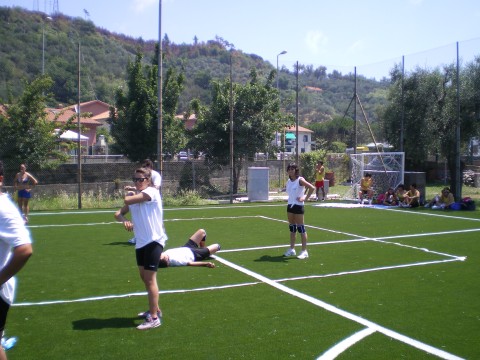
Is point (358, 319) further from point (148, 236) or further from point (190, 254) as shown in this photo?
point (190, 254)

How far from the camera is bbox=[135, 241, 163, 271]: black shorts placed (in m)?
5.61

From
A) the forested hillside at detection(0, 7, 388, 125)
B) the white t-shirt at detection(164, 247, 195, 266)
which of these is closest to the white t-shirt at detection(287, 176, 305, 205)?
the white t-shirt at detection(164, 247, 195, 266)

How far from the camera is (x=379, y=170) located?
22.2 m

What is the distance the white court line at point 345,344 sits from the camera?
4.93 m

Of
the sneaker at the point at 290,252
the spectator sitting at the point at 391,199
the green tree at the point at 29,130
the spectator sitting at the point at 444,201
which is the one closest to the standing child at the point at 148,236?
the sneaker at the point at 290,252

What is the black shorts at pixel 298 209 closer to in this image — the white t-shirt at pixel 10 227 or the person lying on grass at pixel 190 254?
the person lying on grass at pixel 190 254

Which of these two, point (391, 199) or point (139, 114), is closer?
point (391, 199)

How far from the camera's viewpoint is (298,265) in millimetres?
9062

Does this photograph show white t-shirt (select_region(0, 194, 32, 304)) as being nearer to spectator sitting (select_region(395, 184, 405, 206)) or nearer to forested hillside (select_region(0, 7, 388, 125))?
spectator sitting (select_region(395, 184, 405, 206))

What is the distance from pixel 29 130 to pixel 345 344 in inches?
701

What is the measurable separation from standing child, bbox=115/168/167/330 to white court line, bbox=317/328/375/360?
2015 millimetres

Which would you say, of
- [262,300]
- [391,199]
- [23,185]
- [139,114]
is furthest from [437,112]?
[262,300]

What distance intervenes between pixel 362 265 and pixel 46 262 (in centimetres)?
603

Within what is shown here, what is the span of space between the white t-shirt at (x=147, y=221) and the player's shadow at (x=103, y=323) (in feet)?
3.20
